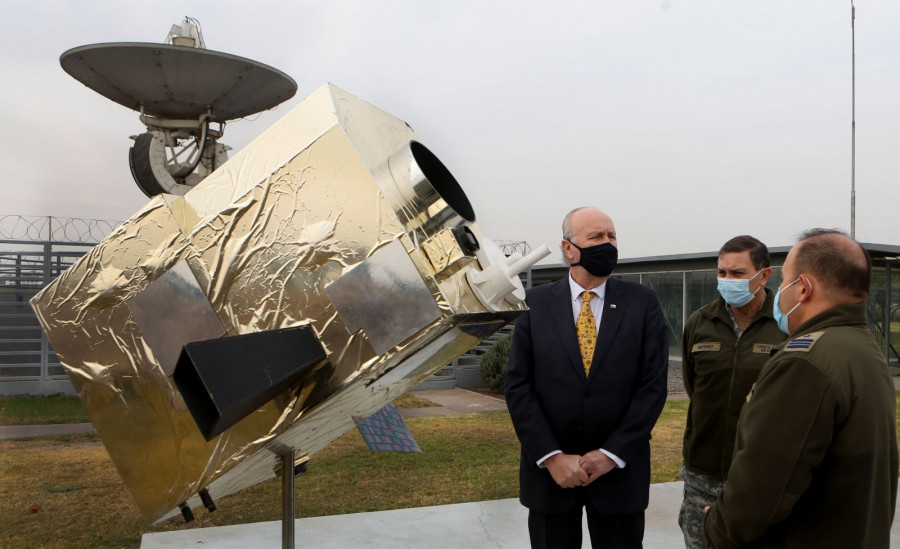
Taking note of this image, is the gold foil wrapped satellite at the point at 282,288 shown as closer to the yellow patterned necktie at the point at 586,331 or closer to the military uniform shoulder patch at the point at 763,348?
the yellow patterned necktie at the point at 586,331

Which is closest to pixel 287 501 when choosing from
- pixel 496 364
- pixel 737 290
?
pixel 737 290

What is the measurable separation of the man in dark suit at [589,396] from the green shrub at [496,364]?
986cm

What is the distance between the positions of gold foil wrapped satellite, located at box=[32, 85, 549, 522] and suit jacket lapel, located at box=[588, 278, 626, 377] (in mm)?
710

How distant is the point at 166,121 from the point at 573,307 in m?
11.8

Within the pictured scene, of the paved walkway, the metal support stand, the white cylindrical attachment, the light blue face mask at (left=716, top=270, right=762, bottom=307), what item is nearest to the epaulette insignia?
the white cylindrical attachment

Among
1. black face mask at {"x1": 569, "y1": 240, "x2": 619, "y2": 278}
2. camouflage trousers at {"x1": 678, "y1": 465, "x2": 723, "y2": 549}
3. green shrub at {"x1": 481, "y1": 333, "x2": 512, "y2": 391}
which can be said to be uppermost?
black face mask at {"x1": 569, "y1": 240, "x2": 619, "y2": 278}

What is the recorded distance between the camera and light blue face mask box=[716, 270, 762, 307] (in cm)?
331

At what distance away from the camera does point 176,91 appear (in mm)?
11984

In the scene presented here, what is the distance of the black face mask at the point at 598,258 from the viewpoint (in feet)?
9.96

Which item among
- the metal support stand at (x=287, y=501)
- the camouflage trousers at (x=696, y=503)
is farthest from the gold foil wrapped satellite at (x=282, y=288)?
the camouflage trousers at (x=696, y=503)

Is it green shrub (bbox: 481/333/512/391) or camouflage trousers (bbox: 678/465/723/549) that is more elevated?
camouflage trousers (bbox: 678/465/723/549)

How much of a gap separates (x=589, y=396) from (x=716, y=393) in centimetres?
69

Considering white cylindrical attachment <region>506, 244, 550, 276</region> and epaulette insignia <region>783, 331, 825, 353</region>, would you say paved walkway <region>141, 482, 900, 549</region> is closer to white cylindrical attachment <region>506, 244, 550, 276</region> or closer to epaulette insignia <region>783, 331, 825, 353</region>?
white cylindrical attachment <region>506, 244, 550, 276</region>

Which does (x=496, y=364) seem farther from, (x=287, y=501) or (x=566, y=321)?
(x=287, y=501)
